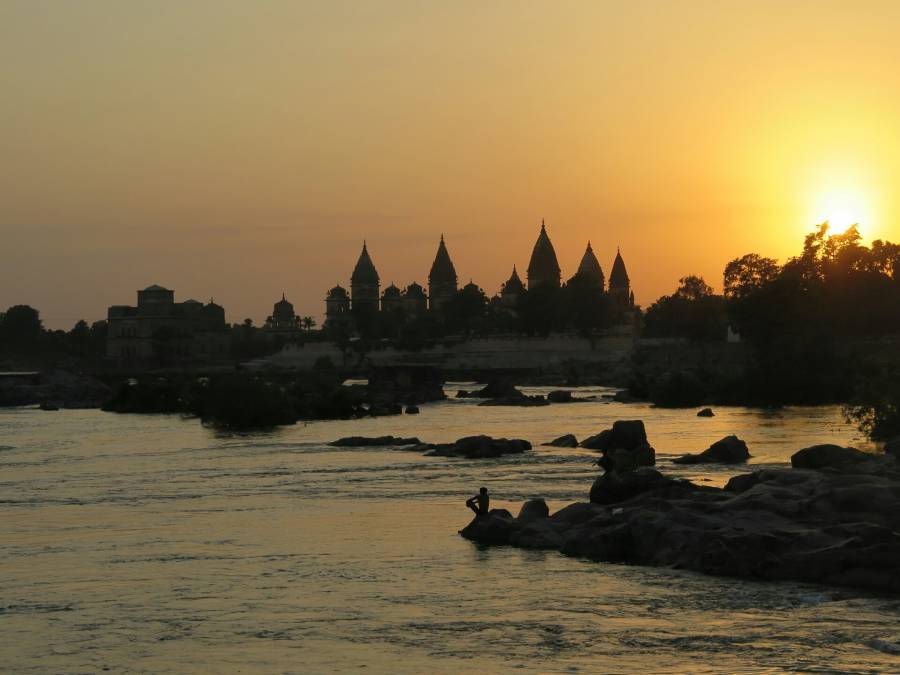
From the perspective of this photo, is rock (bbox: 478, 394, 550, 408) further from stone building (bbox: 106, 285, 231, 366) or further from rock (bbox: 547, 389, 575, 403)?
stone building (bbox: 106, 285, 231, 366)

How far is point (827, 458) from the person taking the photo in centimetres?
3025

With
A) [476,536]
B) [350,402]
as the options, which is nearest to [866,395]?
[476,536]

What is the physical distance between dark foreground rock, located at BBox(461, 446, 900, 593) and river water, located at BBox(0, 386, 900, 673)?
422mm

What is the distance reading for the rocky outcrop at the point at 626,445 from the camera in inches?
1372

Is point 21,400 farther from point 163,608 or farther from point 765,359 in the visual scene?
point 163,608

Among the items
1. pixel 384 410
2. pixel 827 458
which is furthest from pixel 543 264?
pixel 827 458

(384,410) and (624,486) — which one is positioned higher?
(384,410)

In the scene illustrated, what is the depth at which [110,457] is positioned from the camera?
4500cm

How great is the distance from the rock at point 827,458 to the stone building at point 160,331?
148m

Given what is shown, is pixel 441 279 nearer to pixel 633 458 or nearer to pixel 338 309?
pixel 338 309

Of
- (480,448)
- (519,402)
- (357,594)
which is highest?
(519,402)

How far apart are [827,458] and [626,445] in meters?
9.58

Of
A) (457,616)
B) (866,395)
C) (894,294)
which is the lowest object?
(457,616)

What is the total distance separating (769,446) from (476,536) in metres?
20.8
